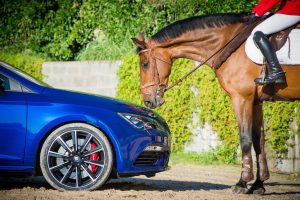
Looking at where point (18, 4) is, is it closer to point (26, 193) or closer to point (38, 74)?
point (38, 74)

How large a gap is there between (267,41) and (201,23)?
1014 mm

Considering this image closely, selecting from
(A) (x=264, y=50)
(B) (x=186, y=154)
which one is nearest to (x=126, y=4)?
(B) (x=186, y=154)

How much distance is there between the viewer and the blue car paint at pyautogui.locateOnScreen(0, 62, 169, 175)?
251 inches

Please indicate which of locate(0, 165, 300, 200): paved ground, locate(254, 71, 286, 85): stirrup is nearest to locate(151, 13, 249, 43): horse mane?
locate(254, 71, 286, 85): stirrup

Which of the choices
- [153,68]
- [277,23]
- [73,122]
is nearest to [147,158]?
[73,122]

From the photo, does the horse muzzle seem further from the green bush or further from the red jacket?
the green bush

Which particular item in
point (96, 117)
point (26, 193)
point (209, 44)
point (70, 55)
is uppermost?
point (70, 55)

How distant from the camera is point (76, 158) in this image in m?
6.47

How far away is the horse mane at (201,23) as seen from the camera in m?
7.42

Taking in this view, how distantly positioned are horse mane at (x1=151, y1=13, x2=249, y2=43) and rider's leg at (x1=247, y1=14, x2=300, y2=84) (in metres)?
0.42

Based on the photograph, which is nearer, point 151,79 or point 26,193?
point 26,193

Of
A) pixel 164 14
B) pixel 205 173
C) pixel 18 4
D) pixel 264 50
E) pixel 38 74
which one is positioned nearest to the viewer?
pixel 264 50

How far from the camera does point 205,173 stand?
9.72 meters

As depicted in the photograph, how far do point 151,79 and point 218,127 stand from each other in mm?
3763
